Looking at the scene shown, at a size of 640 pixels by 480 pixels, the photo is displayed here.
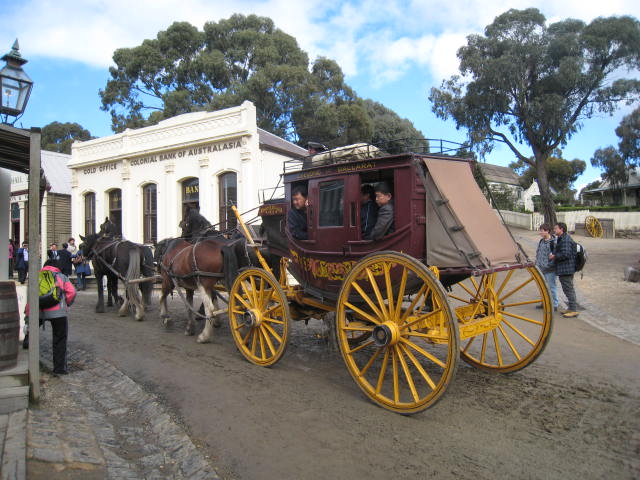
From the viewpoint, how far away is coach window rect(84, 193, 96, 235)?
19.1 metres

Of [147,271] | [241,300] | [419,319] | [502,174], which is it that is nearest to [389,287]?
[419,319]

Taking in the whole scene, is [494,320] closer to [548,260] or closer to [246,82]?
[548,260]

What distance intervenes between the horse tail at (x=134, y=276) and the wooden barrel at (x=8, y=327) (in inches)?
180

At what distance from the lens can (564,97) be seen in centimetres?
2259

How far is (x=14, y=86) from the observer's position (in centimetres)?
490

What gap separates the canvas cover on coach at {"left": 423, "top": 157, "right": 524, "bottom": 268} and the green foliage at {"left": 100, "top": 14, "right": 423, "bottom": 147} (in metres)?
22.3

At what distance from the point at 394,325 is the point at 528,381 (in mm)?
1830

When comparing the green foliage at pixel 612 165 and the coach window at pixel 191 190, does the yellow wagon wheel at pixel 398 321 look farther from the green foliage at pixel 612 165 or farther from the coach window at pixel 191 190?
the green foliage at pixel 612 165

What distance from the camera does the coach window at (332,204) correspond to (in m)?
4.88

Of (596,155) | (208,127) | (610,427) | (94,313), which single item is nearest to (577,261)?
(610,427)

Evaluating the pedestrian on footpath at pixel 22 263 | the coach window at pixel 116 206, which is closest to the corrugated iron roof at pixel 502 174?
the coach window at pixel 116 206

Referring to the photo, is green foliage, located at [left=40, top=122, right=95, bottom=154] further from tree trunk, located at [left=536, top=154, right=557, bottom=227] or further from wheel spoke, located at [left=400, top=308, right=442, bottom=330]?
wheel spoke, located at [left=400, top=308, right=442, bottom=330]

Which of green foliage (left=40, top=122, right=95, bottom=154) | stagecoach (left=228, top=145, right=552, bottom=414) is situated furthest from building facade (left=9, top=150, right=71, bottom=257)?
green foliage (left=40, top=122, right=95, bottom=154)

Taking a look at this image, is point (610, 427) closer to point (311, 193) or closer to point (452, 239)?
point (452, 239)
